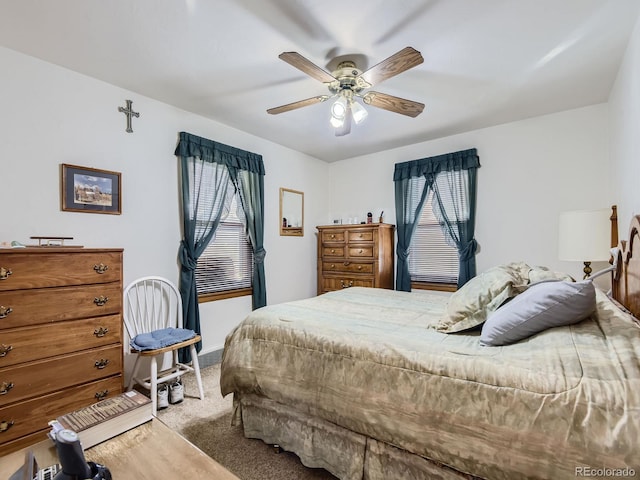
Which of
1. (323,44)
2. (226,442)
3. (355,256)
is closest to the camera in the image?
(226,442)

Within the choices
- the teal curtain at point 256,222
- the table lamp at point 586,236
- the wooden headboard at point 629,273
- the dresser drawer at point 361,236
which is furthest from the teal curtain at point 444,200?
the teal curtain at point 256,222

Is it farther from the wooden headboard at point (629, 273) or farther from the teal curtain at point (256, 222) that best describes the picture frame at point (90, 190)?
the wooden headboard at point (629, 273)

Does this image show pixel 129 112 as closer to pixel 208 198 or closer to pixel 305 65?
pixel 208 198

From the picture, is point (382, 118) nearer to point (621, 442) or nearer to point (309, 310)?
point (309, 310)

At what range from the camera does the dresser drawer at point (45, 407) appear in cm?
171

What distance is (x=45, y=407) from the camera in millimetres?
1828

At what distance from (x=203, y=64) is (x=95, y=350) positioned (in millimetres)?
Answer: 2138

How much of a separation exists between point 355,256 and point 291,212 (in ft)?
3.55

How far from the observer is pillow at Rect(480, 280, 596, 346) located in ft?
4.22

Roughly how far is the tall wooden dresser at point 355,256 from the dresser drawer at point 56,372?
2649 mm

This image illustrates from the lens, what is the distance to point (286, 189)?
421 cm

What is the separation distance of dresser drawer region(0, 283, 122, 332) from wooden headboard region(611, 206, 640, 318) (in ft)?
9.90

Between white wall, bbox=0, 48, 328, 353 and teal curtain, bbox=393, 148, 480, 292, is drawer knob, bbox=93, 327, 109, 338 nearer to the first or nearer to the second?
white wall, bbox=0, 48, 328, 353

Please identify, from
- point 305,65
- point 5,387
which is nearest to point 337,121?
point 305,65
